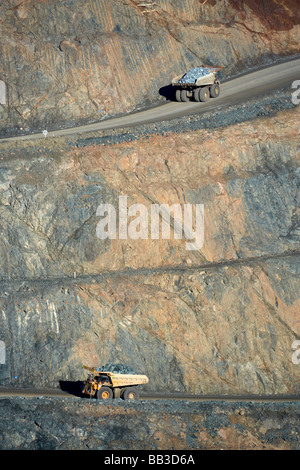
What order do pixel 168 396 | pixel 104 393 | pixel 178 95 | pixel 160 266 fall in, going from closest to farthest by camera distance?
pixel 104 393, pixel 168 396, pixel 160 266, pixel 178 95

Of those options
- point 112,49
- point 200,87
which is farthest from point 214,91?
point 112,49

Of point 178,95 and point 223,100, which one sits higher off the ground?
point 178,95

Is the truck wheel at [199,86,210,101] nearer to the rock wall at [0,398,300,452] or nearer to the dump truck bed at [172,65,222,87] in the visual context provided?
the dump truck bed at [172,65,222,87]

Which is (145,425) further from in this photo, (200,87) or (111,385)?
(200,87)

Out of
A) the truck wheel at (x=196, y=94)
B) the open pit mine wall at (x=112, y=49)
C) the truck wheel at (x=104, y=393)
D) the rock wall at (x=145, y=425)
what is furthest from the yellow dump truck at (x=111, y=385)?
the truck wheel at (x=196, y=94)

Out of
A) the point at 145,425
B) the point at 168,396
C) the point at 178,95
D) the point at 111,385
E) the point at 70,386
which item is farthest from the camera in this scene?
the point at 178,95

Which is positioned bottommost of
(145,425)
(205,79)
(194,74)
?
(145,425)

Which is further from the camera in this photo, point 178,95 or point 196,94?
point 178,95
